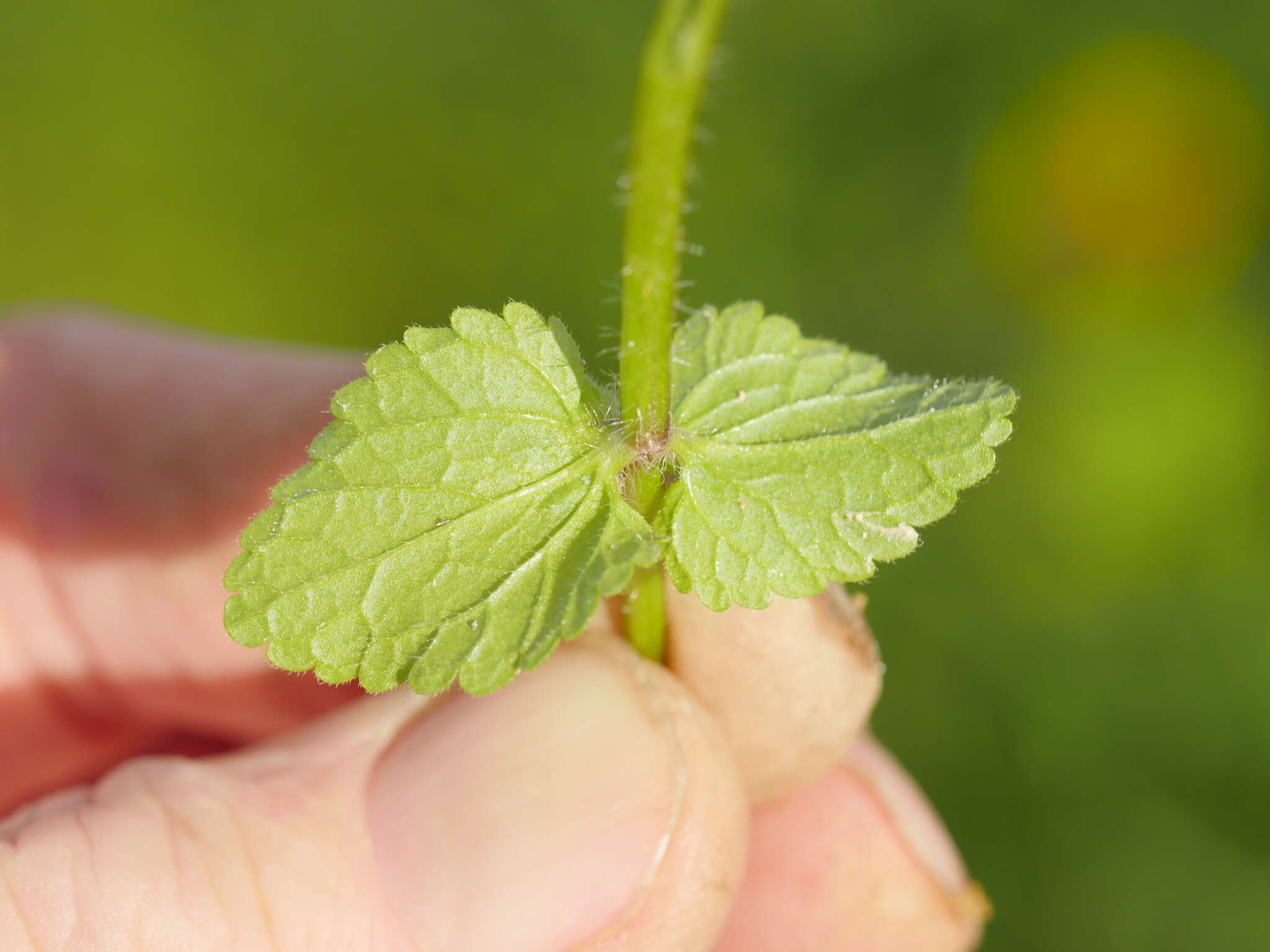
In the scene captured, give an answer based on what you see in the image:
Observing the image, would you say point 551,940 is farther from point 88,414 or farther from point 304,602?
point 88,414

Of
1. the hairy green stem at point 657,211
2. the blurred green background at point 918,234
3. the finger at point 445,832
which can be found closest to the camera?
the hairy green stem at point 657,211

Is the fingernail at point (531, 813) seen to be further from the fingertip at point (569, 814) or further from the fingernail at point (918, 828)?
the fingernail at point (918, 828)

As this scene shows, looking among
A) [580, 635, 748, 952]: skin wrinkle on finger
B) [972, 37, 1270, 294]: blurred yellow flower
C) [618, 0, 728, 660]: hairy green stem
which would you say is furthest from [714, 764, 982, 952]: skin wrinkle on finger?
[972, 37, 1270, 294]: blurred yellow flower

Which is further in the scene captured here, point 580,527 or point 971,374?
→ point 971,374

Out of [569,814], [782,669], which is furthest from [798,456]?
[569,814]

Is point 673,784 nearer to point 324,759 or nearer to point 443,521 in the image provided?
point 324,759

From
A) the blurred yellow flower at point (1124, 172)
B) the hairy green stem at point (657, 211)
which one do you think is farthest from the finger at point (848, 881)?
the blurred yellow flower at point (1124, 172)

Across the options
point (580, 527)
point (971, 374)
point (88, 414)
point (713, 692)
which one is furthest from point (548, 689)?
point (971, 374)
